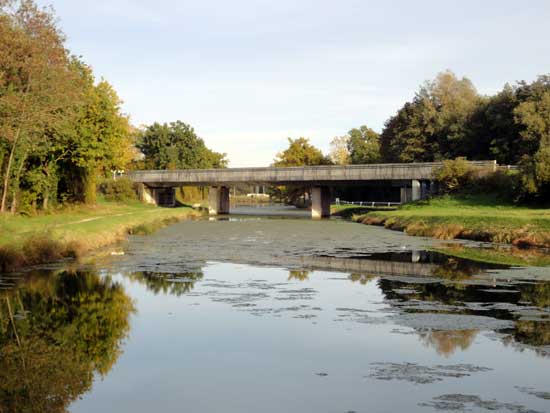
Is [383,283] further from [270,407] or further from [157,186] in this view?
[157,186]

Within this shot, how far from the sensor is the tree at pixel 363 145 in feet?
443

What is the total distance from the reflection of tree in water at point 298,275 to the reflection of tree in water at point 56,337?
7.48m

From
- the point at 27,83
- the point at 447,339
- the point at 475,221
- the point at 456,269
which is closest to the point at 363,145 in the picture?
the point at 475,221

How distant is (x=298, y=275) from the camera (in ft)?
97.8

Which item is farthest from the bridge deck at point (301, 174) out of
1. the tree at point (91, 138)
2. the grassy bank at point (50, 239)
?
the grassy bank at point (50, 239)

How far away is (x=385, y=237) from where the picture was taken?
4991 cm

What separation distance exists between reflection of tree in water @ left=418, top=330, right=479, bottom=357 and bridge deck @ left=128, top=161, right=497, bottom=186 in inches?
2287

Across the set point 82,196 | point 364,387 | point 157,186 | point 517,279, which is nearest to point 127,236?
point 82,196

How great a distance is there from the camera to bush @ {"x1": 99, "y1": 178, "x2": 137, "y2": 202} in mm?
96000

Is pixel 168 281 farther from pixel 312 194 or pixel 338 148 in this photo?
pixel 338 148

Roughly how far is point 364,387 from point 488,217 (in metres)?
40.3

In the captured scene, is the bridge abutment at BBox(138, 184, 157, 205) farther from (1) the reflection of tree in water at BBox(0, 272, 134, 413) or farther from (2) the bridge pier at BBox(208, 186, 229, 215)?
(1) the reflection of tree in water at BBox(0, 272, 134, 413)

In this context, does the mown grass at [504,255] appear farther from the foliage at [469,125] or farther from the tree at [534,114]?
the tree at [534,114]

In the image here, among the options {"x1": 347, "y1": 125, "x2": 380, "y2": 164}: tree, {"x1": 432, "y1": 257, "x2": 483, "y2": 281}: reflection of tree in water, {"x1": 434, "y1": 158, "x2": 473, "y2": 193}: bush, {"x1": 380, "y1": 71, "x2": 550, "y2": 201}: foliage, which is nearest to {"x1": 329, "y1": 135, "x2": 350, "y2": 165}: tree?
{"x1": 347, "y1": 125, "x2": 380, "y2": 164}: tree
